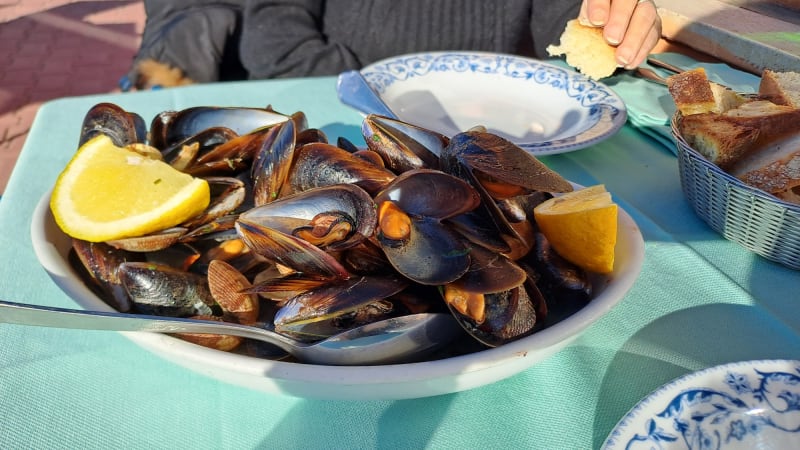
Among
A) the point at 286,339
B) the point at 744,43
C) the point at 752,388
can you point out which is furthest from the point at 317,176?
the point at 744,43

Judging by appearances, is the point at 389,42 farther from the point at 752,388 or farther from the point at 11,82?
the point at 11,82

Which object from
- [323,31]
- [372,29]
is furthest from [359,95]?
[323,31]

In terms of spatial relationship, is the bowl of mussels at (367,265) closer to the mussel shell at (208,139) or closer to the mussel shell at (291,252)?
the mussel shell at (291,252)

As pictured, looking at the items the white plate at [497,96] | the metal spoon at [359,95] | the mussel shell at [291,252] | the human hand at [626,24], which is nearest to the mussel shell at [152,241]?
the mussel shell at [291,252]

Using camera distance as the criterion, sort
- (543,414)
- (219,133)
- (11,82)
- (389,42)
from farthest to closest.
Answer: (11,82), (389,42), (219,133), (543,414)

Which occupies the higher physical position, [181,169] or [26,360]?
[181,169]
